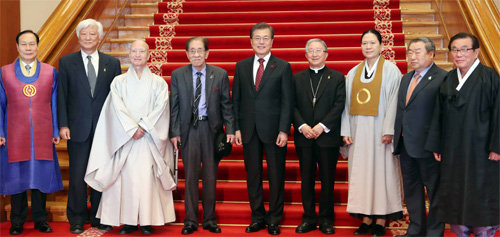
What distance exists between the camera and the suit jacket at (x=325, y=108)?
13.1 feet

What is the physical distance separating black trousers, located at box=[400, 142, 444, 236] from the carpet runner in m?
0.92

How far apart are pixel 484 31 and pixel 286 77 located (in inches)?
82.8

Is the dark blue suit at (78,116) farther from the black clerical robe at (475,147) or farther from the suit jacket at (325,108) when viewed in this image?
the black clerical robe at (475,147)

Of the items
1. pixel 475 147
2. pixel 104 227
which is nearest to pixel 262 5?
pixel 104 227

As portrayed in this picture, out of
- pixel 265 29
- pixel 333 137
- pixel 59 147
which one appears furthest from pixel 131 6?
pixel 333 137

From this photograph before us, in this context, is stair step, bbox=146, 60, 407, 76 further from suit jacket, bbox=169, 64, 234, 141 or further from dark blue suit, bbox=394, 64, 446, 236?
dark blue suit, bbox=394, 64, 446, 236

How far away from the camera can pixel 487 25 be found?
479cm

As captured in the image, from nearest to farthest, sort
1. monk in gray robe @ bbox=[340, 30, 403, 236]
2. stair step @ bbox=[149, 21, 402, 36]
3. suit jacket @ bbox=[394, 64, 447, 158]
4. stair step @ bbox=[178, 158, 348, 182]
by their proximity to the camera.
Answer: suit jacket @ bbox=[394, 64, 447, 158] → monk in gray robe @ bbox=[340, 30, 403, 236] → stair step @ bbox=[178, 158, 348, 182] → stair step @ bbox=[149, 21, 402, 36]

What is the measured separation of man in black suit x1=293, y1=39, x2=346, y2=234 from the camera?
157 inches

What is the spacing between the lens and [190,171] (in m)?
4.09

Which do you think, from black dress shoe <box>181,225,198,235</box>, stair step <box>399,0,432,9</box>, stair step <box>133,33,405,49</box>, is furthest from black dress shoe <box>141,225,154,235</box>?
stair step <box>399,0,432,9</box>

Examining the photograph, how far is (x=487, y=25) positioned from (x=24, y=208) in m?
4.43

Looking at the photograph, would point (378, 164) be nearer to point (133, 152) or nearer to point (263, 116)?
point (263, 116)

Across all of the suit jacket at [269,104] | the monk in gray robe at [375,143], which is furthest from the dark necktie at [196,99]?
the monk in gray robe at [375,143]
